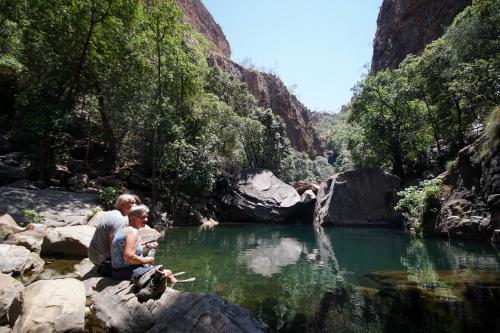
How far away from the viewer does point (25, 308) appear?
13.6 ft

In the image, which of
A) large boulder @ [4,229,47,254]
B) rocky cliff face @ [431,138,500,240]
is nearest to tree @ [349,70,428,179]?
rocky cliff face @ [431,138,500,240]

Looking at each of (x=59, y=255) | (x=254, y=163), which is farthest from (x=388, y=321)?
(x=254, y=163)

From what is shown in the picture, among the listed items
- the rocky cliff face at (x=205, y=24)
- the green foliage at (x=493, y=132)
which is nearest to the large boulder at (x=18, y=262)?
the green foliage at (x=493, y=132)

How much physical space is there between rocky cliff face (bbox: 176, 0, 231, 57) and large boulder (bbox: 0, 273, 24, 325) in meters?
76.0

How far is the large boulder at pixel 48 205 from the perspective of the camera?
1216 centimetres

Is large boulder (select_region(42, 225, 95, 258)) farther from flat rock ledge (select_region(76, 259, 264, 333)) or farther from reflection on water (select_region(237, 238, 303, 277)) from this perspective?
reflection on water (select_region(237, 238, 303, 277))

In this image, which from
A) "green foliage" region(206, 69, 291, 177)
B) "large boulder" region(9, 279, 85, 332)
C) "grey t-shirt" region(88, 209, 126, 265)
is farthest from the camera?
"green foliage" region(206, 69, 291, 177)

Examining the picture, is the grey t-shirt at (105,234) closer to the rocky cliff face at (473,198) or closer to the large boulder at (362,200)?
the rocky cliff face at (473,198)

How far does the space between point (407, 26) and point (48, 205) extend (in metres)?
54.7

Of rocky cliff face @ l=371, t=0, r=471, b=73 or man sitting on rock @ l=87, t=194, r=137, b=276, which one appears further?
rocky cliff face @ l=371, t=0, r=471, b=73

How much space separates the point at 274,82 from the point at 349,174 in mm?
53473

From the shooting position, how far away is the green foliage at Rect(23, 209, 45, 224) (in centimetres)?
1144

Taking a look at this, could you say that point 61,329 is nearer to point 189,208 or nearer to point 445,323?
point 445,323

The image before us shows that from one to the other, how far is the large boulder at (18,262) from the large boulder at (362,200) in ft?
65.6
